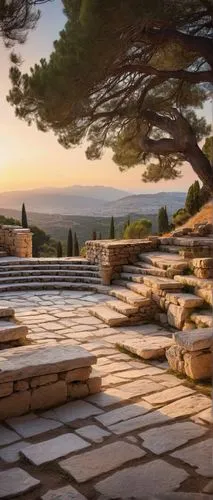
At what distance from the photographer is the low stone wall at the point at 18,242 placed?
1270 cm

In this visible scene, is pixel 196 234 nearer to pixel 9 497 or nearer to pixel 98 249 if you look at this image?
pixel 98 249

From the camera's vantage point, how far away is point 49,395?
13.1ft

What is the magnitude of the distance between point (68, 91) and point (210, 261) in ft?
15.8

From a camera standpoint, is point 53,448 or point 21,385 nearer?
point 53,448

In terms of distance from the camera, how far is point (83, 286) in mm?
10125

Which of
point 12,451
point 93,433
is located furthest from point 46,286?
point 12,451

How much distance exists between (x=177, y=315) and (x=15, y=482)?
4227 mm

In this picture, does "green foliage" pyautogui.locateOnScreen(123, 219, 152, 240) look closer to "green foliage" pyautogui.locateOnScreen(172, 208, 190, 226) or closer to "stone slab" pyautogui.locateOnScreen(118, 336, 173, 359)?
"green foliage" pyautogui.locateOnScreen(172, 208, 190, 226)

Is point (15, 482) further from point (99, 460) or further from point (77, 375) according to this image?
point (77, 375)

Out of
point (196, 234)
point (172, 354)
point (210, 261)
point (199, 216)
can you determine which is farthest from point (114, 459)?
point (199, 216)

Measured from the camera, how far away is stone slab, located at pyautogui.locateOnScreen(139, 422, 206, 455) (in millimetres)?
3207

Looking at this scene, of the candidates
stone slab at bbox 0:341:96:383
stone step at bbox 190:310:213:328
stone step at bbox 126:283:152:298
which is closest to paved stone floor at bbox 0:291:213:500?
stone slab at bbox 0:341:96:383

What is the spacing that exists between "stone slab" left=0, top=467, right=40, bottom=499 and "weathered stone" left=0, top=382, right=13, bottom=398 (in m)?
0.87

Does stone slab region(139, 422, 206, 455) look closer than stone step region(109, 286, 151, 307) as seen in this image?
Yes
